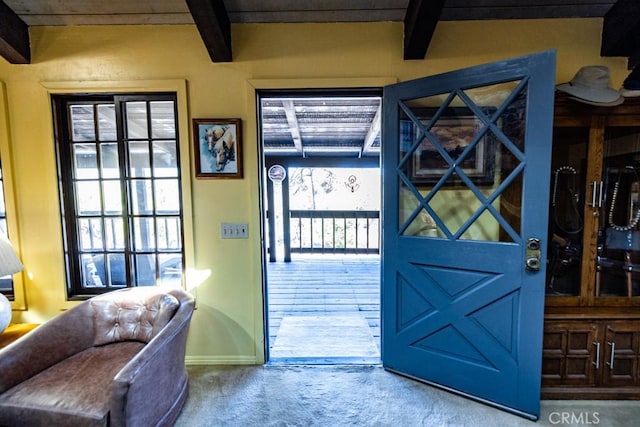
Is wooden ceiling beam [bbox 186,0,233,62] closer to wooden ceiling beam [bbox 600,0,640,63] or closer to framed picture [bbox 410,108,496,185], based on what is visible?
framed picture [bbox 410,108,496,185]

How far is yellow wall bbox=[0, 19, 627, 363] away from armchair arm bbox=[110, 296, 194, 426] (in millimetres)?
579

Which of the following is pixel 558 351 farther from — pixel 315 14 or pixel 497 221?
pixel 315 14

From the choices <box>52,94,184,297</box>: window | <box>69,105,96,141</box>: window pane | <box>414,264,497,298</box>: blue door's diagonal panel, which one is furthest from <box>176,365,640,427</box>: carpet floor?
<box>69,105,96,141</box>: window pane

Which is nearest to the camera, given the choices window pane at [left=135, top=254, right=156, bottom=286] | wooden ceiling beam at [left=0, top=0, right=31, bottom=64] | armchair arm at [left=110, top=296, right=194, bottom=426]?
armchair arm at [left=110, top=296, right=194, bottom=426]

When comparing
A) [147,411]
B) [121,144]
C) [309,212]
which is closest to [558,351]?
[147,411]

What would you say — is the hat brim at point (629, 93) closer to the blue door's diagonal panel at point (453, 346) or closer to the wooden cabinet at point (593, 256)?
the wooden cabinet at point (593, 256)

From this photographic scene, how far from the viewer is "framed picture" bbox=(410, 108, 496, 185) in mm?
1792

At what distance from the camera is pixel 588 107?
68.1 inches

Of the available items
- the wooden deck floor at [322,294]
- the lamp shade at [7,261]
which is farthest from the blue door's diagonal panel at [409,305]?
the lamp shade at [7,261]

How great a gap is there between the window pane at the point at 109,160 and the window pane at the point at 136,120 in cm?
17

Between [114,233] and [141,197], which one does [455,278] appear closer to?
[141,197]

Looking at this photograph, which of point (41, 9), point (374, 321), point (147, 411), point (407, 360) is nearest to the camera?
point (147, 411)

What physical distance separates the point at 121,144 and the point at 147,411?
182cm

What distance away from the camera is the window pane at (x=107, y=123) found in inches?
84.7
